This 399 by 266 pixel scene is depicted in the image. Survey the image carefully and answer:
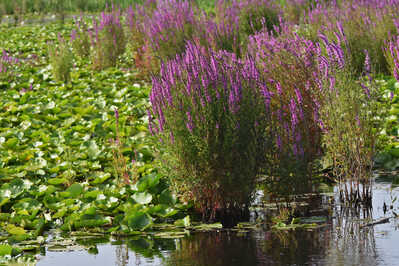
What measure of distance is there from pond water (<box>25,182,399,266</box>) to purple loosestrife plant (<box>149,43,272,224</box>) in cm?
36

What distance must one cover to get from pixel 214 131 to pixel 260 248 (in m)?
0.95

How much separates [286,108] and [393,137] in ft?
4.11

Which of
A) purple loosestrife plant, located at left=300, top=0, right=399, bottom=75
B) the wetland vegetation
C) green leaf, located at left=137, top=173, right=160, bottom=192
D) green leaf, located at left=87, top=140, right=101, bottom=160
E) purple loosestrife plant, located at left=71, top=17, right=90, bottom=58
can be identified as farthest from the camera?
purple loosestrife plant, located at left=71, top=17, right=90, bottom=58

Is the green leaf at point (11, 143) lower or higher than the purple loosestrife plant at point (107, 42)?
lower

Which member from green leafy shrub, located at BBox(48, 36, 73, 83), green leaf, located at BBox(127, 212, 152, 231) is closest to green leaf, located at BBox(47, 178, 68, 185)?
green leaf, located at BBox(127, 212, 152, 231)

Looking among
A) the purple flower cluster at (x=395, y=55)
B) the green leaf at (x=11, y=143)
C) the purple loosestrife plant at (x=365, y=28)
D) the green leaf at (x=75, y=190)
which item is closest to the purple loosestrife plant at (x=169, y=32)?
the purple loosestrife plant at (x=365, y=28)

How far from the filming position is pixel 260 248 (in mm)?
4109

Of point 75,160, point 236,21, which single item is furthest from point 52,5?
point 75,160

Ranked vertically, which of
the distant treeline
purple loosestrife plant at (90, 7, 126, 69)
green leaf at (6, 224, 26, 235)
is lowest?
green leaf at (6, 224, 26, 235)

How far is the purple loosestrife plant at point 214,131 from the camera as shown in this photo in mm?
4680

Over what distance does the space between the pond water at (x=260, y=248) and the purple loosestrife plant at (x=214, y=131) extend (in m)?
0.36

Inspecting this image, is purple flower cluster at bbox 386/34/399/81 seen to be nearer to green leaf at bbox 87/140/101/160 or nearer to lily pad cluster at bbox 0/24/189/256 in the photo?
lily pad cluster at bbox 0/24/189/256

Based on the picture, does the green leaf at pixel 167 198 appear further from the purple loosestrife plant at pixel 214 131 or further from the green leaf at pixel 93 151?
the green leaf at pixel 93 151

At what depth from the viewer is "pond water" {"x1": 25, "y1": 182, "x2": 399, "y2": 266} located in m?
3.87
